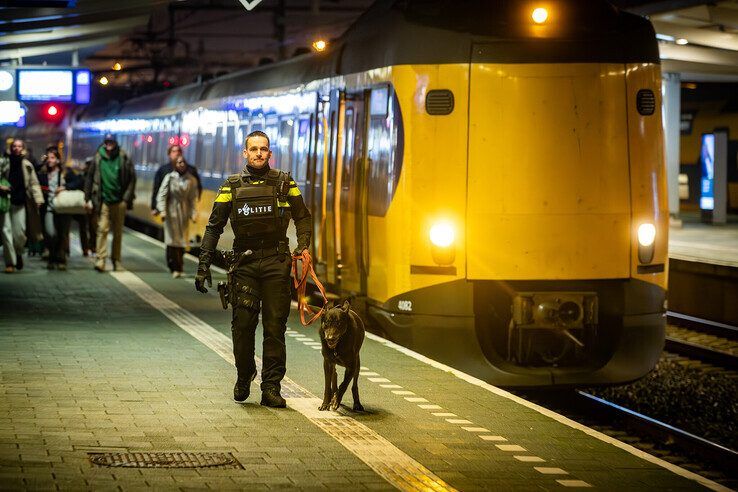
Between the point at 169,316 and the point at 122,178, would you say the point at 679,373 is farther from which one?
the point at 122,178

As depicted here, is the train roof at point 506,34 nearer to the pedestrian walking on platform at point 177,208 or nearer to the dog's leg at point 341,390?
the dog's leg at point 341,390

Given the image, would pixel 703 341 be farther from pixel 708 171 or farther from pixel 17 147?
pixel 708 171

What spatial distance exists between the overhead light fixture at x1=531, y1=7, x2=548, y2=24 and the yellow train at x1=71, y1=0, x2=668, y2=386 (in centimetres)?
4

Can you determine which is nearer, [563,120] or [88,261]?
[563,120]

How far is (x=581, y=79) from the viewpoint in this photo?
37.6 feet

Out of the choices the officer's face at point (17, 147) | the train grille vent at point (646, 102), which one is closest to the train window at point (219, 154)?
the officer's face at point (17, 147)

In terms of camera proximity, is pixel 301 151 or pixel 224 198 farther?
pixel 301 151

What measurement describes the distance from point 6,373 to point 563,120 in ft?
15.8

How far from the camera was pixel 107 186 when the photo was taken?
19734mm

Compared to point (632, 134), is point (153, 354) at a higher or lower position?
lower

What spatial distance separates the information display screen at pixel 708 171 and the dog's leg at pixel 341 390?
851 inches

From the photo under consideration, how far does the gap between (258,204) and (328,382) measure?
1.25 m

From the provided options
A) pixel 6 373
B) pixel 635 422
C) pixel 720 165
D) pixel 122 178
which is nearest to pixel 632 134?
pixel 635 422

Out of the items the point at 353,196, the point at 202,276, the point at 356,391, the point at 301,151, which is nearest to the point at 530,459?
the point at 356,391
